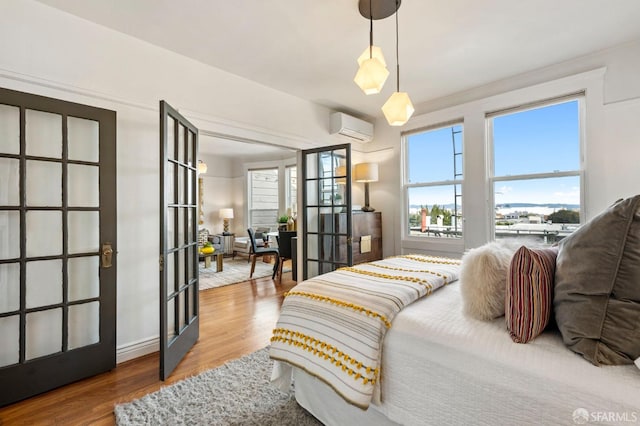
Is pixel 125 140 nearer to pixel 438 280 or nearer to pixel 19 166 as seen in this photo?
pixel 19 166

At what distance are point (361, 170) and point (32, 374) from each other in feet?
12.4

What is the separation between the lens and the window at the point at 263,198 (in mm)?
7621

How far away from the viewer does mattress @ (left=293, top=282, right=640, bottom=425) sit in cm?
79

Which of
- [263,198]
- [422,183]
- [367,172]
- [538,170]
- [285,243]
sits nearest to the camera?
[538,170]

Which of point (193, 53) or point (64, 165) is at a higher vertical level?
point (193, 53)

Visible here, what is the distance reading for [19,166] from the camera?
1.85 m

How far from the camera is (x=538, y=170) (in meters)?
3.09

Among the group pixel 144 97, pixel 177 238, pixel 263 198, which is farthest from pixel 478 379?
pixel 263 198

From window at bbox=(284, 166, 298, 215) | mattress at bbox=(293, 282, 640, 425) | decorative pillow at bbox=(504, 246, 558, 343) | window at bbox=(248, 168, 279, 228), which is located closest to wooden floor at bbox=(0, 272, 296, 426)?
mattress at bbox=(293, 282, 640, 425)

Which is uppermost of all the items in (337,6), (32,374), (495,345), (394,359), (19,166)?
(337,6)

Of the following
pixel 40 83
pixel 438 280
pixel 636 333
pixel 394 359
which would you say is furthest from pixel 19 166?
pixel 636 333

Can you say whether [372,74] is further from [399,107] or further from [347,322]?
[347,322]

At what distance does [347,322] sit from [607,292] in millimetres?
906

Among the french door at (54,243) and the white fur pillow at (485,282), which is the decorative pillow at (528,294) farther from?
the french door at (54,243)
